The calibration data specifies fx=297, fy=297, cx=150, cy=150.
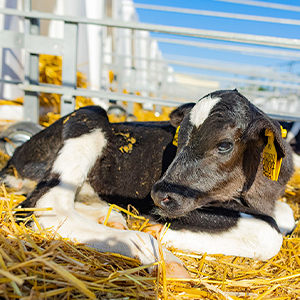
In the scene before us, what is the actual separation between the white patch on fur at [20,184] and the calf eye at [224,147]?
182 centimetres

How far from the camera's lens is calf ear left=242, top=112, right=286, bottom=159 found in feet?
6.62

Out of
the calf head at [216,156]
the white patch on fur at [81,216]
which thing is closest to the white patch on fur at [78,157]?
the white patch on fur at [81,216]

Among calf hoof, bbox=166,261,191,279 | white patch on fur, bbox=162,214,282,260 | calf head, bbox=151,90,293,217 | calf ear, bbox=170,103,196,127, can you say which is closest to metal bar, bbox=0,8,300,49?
calf ear, bbox=170,103,196,127

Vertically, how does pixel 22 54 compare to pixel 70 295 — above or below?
above

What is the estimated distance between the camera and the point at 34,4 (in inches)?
279

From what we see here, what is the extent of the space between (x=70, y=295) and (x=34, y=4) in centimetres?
751

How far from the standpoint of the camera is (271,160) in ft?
6.96

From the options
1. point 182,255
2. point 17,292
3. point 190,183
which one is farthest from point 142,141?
point 17,292

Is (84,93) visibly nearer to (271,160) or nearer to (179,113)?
(179,113)

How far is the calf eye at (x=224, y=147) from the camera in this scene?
2158 mm

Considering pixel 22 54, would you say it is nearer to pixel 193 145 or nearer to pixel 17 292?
pixel 193 145

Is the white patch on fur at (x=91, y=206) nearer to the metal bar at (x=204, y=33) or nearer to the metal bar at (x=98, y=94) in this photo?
the metal bar at (x=98, y=94)

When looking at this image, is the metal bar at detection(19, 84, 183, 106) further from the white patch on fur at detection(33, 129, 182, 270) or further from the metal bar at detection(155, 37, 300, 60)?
the metal bar at detection(155, 37, 300, 60)

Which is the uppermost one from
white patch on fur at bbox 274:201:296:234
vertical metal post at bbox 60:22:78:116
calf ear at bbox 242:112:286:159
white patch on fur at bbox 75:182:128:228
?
vertical metal post at bbox 60:22:78:116
